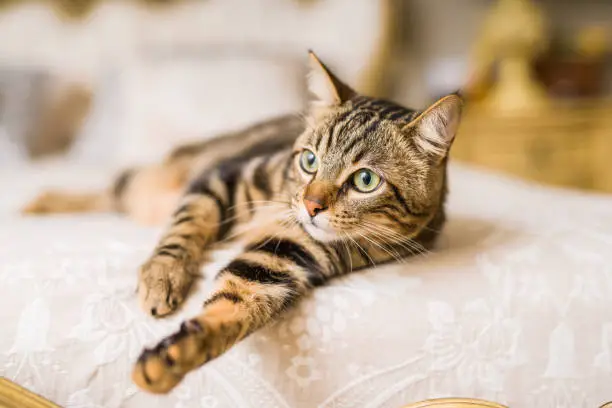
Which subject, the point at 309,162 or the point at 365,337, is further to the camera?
the point at 309,162

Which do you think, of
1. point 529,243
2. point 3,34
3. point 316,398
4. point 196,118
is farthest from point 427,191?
point 3,34

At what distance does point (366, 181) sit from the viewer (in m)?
0.84

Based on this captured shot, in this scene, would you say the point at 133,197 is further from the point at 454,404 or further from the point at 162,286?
the point at 454,404

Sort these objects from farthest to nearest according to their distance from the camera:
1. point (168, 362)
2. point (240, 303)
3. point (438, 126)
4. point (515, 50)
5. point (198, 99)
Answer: point (515, 50) → point (198, 99) → point (438, 126) → point (240, 303) → point (168, 362)

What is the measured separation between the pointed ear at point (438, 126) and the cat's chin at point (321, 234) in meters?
0.21

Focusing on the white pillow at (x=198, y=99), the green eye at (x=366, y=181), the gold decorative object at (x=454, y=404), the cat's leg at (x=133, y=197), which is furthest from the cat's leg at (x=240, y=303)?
the white pillow at (x=198, y=99)

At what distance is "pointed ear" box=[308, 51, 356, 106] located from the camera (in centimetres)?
92

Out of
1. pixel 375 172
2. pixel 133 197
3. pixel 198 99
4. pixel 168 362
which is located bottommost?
pixel 133 197

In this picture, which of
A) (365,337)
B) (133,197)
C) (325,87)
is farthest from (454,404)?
(133,197)

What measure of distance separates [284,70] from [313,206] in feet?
3.66

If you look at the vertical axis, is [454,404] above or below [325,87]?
below

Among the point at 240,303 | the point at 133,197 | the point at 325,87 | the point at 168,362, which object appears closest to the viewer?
the point at 168,362

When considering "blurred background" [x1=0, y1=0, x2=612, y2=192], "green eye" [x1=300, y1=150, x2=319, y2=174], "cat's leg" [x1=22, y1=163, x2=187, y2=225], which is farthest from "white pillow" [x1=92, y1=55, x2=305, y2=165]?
"green eye" [x1=300, y1=150, x2=319, y2=174]

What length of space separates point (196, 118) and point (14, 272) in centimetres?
98
